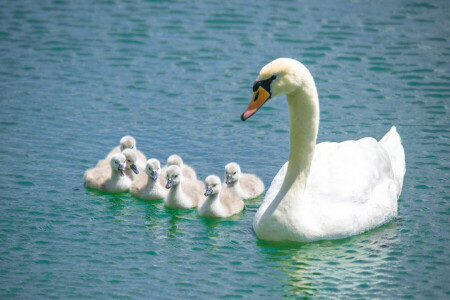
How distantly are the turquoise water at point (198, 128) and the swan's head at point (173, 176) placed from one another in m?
Answer: 0.50

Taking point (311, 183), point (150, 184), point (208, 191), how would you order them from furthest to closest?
point (150, 184) < point (208, 191) < point (311, 183)

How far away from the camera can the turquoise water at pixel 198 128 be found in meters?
11.0

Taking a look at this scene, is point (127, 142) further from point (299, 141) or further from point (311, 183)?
point (299, 141)

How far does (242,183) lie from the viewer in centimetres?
1337

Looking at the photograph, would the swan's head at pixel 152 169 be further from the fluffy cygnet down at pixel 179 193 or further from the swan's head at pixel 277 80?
the swan's head at pixel 277 80

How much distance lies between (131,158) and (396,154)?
4414 millimetres

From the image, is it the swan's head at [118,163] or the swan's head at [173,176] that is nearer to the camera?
the swan's head at [173,176]

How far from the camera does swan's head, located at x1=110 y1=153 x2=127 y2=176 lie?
13422 mm

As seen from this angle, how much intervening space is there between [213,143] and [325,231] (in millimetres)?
4182

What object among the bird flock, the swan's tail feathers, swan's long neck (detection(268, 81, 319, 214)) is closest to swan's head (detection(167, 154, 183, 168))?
the bird flock

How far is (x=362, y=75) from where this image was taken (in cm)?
1805

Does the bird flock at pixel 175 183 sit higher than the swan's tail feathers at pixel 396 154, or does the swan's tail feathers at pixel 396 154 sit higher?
the swan's tail feathers at pixel 396 154

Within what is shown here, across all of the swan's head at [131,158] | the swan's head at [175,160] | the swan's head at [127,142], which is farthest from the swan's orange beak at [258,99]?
the swan's head at [127,142]

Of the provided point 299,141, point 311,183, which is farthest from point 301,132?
point 311,183
